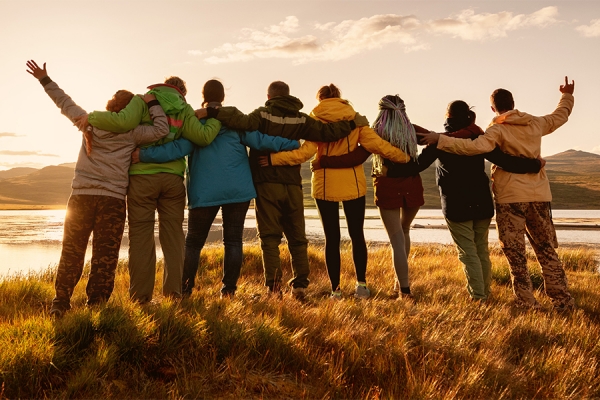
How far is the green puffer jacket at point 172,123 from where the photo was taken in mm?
3887

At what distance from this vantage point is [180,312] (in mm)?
3291

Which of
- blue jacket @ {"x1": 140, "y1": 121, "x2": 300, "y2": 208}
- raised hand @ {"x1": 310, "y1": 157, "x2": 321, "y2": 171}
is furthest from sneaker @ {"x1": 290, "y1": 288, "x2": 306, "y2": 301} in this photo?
raised hand @ {"x1": 310, "y1": 157, "x2": 321, "y2": 171}

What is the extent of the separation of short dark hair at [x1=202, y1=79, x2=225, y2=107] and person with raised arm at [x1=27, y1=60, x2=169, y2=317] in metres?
0.82

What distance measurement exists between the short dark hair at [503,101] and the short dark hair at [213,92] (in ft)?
10.6

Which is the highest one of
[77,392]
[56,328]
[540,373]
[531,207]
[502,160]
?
[502,160]

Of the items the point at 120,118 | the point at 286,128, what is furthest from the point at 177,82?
the point at 286,128

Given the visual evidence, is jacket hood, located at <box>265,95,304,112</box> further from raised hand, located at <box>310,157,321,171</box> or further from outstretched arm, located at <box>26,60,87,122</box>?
outstretched arm, located at <box>26,60,87,122</box>

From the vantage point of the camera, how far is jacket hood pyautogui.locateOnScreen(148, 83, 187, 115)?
13.4 feet

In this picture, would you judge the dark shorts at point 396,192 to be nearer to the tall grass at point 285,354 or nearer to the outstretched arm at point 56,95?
the tall grass at point 285,354

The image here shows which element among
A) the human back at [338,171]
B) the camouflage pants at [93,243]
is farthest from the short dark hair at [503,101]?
the camouflage pants at [93,243]

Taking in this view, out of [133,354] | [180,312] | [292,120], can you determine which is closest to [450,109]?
[292,120]

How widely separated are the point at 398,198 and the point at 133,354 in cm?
330

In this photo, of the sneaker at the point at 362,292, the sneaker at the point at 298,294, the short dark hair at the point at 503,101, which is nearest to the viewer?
the sneaker at the point at 298,294

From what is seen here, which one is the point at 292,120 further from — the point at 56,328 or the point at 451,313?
the point at 56,328
